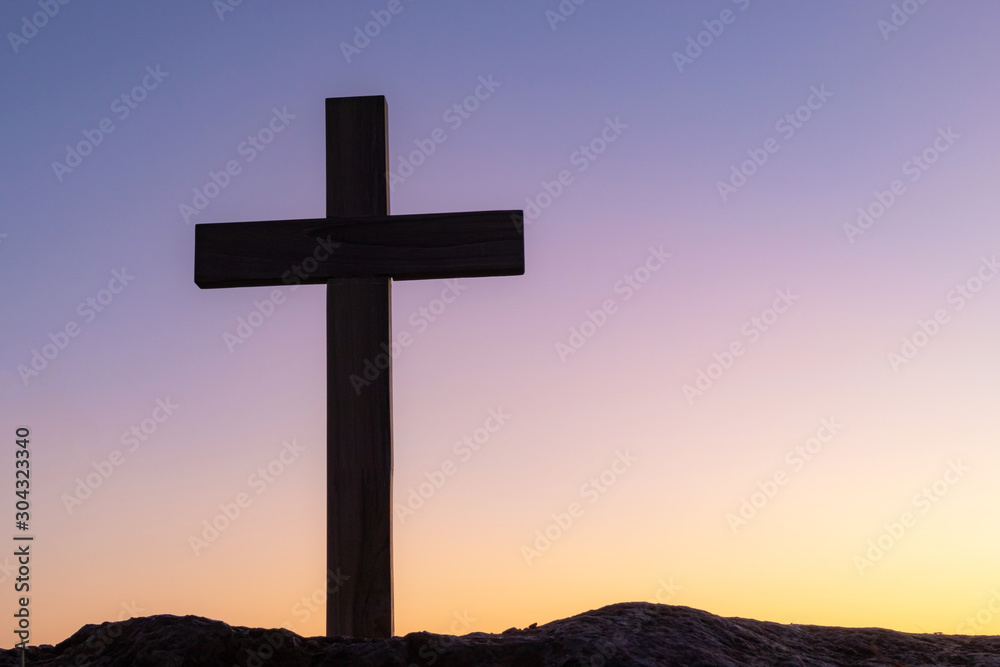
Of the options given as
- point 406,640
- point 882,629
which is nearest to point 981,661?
point 882,629

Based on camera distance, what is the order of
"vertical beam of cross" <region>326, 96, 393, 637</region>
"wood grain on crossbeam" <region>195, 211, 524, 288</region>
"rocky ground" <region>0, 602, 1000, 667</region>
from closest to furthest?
1. "rocky ground" <region>0, 602, 1000, 667</region>
2. "vertical beam of cross" <region>326, 96, 393, 637</region>
3. "wood grain on crossbeam" <region>195, 211, 524, 288</region>

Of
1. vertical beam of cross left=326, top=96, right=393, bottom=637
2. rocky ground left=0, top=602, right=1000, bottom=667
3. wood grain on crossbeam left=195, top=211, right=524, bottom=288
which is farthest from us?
wood grain on crossbeam left=195, top=211, right=524, bottom=288

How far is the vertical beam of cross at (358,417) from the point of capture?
416 cm

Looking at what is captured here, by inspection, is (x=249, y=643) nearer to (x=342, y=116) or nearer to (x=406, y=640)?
(x=406, y=640)

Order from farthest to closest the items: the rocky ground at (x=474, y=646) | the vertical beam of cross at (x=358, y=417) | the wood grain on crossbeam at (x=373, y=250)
A: 1. the wood grain on crossbeam at (x=373, y=250)
2. the vertical beam of cross at (x=358, y=417)
3. the rocky ground at (x=474, y=646)

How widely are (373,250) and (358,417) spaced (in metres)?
0.86

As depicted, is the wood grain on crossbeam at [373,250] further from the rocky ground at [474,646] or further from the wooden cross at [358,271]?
the rocky ground at [474,646]

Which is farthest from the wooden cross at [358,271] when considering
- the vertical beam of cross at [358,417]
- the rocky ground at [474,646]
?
the rocky ground at [474,646]

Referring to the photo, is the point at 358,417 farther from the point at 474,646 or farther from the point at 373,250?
the point at 474,646

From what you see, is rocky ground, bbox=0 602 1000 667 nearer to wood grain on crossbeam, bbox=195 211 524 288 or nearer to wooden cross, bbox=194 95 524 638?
wooden cross, bbox=194 95 524 638

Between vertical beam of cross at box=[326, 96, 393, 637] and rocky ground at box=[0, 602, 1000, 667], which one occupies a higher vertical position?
vertical beam of cross at box=[326, 96, 393, 637]

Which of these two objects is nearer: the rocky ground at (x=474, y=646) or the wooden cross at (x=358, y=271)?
the rocky ground at (x=474, y=646)

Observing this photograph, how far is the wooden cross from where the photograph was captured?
4207mm

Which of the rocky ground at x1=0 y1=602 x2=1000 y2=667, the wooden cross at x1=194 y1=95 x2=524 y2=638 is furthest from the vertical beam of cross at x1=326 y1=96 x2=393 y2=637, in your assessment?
the rocky ground at x1=0 y1=602 x2=1000 y2=667
